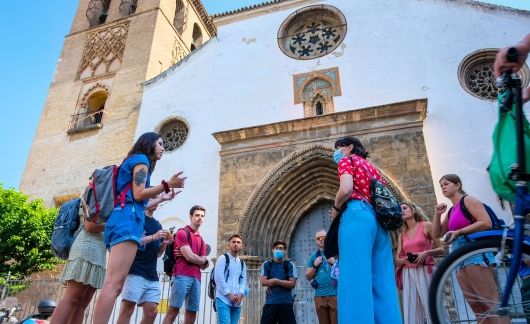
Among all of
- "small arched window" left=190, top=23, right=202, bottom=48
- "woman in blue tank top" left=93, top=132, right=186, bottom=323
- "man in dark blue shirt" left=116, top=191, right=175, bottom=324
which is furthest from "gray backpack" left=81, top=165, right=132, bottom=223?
"small arched window" left=190, top=23, right=202, bottom=48

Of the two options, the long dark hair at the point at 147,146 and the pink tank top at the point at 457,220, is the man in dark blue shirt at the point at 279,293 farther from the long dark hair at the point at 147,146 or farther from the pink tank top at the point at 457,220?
the long dark hair at the point at 147,146

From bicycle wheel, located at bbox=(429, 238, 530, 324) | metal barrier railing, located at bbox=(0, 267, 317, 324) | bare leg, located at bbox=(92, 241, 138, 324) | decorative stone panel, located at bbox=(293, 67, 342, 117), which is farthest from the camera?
decorative stone panel, located at bbox=(293, 67, 342, 117)

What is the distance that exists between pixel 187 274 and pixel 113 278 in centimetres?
186

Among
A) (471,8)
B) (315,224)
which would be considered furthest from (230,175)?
(471,8)

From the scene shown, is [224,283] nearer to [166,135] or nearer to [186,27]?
[166,135]

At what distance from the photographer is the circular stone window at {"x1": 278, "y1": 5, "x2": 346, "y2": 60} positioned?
10562 mm

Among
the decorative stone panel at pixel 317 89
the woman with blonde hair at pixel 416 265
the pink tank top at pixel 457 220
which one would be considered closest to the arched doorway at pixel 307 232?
the decorative stone panel at pixel 317 89

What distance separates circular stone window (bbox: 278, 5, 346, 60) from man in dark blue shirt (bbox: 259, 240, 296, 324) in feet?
22.5

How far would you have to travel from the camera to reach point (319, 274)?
5121 millimetres

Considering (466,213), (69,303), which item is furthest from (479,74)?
(69,303)

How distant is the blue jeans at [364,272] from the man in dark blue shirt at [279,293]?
2408 mm

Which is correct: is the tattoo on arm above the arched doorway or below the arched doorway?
below

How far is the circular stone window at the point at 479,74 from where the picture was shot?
875 cm

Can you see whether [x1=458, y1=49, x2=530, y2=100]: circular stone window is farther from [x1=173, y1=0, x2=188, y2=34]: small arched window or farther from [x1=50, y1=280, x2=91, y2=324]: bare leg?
[x1=173, y1=0, x2=188, y2=34]: small arched window
